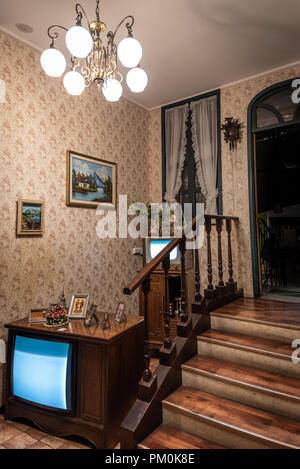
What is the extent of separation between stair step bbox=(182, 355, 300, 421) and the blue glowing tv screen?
100cm

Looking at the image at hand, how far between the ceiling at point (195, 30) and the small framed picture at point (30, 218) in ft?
5.81

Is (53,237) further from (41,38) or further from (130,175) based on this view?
(41,38)

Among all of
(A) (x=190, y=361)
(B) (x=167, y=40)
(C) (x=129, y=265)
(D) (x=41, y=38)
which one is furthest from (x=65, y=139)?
(A) (x=190, y=361)

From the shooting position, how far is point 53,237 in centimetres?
340

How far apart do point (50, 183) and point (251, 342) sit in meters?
2.68

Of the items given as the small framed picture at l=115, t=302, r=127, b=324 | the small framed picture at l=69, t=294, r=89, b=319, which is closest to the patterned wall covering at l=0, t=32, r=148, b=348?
the small framed picture at l=69, t=294, r=89, b=319

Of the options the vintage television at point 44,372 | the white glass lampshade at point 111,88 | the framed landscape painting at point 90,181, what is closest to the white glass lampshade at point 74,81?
the white glass lampshade at point 111,88

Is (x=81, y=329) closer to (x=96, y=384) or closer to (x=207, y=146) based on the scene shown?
(x=96, y=384)

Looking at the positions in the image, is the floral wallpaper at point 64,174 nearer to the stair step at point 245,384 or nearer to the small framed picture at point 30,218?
the small framed picture at point 30,218

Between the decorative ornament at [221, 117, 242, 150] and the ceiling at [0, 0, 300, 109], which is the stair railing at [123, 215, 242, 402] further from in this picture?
the ceiling at [0, 0, 300, 109]

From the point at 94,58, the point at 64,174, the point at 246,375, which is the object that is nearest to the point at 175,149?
the point at 64,174

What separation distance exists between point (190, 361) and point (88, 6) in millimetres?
3406

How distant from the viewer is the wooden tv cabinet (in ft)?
7.44

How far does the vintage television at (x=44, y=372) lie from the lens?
2.38m
